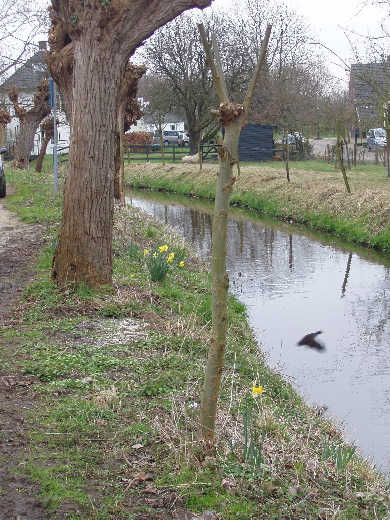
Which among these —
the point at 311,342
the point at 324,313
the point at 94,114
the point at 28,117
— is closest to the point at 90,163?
the point at 94,114

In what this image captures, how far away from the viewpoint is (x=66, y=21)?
27.0 feet

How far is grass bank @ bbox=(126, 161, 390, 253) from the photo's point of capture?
19.5m

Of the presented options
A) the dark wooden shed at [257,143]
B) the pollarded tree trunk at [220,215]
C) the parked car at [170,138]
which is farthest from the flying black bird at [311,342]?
the parked car at [170,138]

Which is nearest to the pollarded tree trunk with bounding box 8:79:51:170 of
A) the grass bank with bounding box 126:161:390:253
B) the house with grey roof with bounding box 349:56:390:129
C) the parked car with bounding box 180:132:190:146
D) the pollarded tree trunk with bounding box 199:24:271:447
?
the grass bank with bounding box 126:161:390:253

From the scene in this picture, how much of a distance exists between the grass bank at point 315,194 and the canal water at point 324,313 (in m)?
0.66

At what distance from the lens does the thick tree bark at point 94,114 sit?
7.96 metres

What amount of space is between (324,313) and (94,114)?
6004mm

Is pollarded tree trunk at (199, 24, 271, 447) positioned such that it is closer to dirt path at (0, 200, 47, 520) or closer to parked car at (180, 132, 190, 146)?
dirt path at (0, 200, 47, 520)

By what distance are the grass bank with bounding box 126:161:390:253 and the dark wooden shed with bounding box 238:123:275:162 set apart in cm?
387

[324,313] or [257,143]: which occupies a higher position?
[257,143]

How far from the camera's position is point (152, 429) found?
4809 mm

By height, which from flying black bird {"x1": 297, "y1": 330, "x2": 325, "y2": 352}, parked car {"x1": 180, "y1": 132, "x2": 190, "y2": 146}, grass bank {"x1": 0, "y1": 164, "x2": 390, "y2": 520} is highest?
parked car {"x1": 180, "y1": 132, "x2": 190, "y2": 146}

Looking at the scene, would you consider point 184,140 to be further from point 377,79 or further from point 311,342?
point 311,342

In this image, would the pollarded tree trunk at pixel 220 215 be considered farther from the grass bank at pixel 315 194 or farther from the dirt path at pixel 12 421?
the grass bank at pixel 315 194
